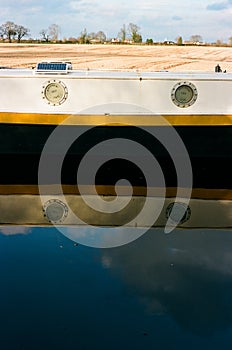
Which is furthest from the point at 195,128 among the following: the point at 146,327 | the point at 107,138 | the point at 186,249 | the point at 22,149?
the point at 146,327

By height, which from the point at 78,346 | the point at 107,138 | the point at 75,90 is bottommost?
the point at 78,346

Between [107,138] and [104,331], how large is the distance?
796 centimetres

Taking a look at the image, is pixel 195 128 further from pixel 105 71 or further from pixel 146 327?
pixel 146 327

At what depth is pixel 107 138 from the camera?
13086 mm

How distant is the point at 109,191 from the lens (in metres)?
11.0

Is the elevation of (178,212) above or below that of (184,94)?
below

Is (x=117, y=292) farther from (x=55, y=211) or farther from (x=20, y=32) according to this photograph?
(x=20, y=32)

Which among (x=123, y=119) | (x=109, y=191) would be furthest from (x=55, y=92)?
(x=109, y=191)

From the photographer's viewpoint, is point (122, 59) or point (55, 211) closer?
point (55, 211)

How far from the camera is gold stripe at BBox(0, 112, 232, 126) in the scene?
12.9 meters

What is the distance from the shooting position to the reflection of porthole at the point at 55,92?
1283 centimetres

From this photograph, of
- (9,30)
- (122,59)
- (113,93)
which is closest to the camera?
(113,93)

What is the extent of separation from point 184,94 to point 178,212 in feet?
14.1

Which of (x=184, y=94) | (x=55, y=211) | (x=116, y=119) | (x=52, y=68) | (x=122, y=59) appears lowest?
(x=55, y=211)
